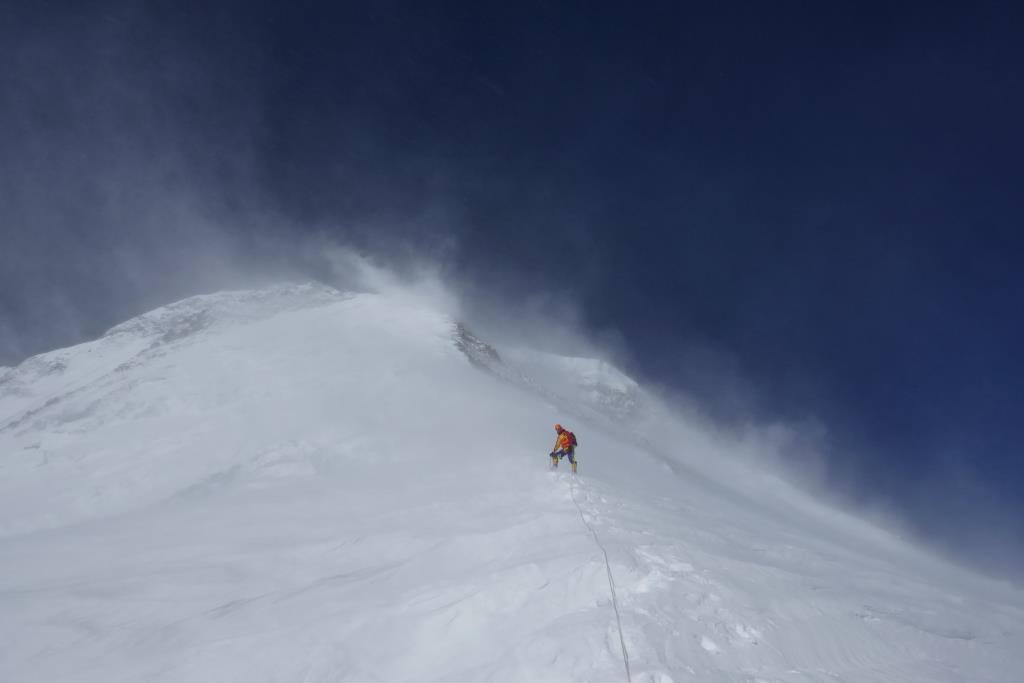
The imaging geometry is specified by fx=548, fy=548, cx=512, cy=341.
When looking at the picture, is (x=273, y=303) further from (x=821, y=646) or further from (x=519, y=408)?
(x=821, y=646)

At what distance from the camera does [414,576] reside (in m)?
9.62

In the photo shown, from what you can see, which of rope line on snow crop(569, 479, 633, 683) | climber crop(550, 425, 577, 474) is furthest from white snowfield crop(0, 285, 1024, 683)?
climber crop(550, 425, 577, 474)

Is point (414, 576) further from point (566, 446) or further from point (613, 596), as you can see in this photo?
point (566, 446)

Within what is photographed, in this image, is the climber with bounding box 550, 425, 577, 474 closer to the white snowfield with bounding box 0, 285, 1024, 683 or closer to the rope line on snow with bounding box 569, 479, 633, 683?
the white snowfield with bounding box 0, 285, 1024, 683

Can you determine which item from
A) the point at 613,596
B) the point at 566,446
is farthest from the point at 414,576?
the point at 566,446

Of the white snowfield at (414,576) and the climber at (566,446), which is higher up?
the climber at (566,446)

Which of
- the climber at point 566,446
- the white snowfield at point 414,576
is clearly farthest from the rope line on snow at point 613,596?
the climber at point 566,446

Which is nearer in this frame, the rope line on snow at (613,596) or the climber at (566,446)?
the rope line on snow at (613,596)

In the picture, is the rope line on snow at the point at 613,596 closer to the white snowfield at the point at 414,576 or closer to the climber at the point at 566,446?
the white snowfield at the point at 414,576

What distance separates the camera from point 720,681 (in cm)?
577

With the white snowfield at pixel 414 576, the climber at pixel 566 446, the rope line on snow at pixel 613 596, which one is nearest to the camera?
the rope line on snow at pixel 613 596

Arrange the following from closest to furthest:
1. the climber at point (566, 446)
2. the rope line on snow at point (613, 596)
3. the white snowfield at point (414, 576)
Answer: the rope line on snow at point (613, 596) < the white snowfield at point (414, 576) < the climber at point (566, 446)

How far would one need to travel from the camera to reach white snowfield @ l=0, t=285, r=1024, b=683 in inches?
265

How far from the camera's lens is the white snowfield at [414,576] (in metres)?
6.74
